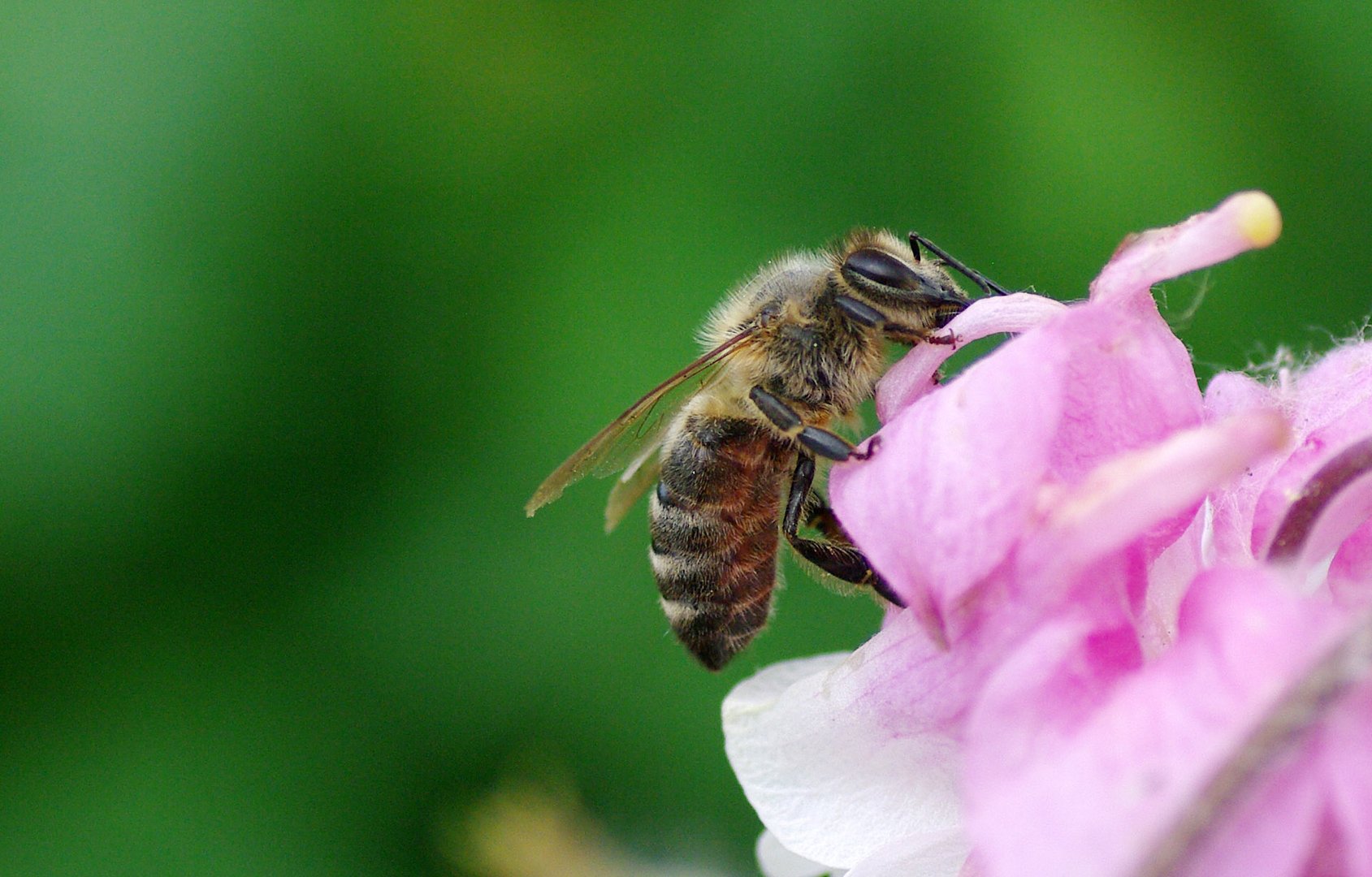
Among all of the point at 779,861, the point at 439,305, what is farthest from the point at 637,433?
the point at 439,305

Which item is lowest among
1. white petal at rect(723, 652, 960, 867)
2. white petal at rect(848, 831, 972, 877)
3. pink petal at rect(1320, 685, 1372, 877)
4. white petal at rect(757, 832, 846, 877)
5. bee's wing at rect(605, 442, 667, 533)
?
white petal at rect(757, 832, 846, 877)

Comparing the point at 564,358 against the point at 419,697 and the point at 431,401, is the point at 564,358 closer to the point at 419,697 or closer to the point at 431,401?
the point at 431,401

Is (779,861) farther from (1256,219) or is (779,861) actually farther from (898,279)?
(1256,219)

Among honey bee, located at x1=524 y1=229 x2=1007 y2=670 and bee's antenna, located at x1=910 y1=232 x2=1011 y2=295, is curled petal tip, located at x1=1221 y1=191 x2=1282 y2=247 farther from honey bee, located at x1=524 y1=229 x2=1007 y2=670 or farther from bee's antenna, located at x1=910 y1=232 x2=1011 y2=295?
honey bee, located at x1=524 y1=229 x2=1007 y2=670

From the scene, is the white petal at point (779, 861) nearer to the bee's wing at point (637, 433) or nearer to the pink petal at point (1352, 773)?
the bee's wing at point (637, 433)

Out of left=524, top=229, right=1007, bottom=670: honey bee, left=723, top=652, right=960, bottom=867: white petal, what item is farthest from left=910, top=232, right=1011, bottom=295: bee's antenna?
left=723, top=652, right=960, bottom=867: white petal

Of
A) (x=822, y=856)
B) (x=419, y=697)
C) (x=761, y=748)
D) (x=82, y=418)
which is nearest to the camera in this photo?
(x=822, y=856)

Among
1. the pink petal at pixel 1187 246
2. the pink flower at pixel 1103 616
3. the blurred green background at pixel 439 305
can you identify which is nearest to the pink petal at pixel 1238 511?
the pink flower at pixel 1103 616

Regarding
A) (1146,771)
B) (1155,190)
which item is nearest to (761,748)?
(1146,771)

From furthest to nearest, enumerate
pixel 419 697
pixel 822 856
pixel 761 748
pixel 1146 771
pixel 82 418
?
pixel 419 697 < pixel 82 418 < pixel 761 748 < pixel 822 856 < pixel 1146 771
